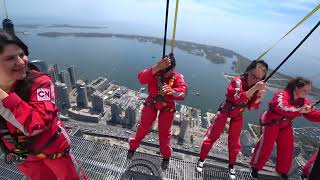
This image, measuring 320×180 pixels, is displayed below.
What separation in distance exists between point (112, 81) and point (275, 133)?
3511 centimetres

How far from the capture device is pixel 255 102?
10.6ft

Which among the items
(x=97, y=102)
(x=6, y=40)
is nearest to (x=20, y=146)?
(x=6, y=40)

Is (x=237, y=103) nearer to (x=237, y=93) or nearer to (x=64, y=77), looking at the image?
(x=237, y=93)

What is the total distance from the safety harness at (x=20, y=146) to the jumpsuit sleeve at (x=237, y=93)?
7.12 ft

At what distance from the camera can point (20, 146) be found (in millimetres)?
1937

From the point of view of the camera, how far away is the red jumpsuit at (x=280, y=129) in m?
3.10

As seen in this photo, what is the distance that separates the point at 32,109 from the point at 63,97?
25049 mm

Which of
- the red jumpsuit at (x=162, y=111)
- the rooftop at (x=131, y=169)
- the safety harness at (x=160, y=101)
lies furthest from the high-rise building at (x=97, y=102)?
the safety harness at (x=160, y=101)

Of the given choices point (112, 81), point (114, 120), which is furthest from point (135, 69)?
point (114, 120)

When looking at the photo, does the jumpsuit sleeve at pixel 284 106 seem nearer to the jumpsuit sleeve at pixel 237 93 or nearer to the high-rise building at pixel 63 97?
the jumpsuit sleeve at pixel 237 93

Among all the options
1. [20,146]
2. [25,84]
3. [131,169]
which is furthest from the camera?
[131,169]

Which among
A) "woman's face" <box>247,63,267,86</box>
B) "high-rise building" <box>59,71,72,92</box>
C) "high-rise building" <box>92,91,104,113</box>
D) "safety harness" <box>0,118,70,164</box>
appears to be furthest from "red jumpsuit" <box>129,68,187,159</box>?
"high-rise building" <box>59,71,72,92</box>

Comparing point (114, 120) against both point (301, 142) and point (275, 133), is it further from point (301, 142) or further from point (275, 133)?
point (275, 133)

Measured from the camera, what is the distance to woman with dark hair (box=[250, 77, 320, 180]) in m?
3.07
